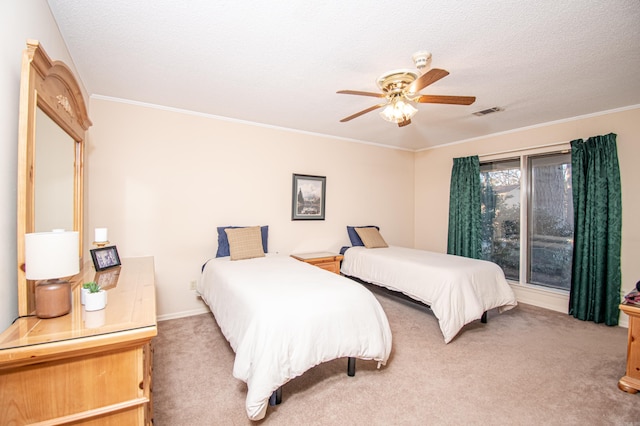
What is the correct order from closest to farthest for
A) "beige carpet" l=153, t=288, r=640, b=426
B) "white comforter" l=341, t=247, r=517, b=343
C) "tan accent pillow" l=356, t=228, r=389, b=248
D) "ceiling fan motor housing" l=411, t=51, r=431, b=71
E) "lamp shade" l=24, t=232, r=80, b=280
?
"lamp shade" l=24, t=232, r=80, b=280, "beige carpet" l=153, t=288, r=640, b=426, "ceiling fan motor housing" l=411, t=51, r=431, b=71, "white comforter" l=341, t=247, r=517, b=343, "tan accent pillow" l=356, t=228, r=389, b=248

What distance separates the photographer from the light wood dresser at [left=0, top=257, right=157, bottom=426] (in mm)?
962

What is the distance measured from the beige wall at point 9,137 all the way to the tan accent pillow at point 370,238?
372 centimetres

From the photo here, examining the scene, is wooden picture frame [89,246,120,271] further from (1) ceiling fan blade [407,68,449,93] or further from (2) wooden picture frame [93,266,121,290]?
(1) ceiling fan blade [407,68,449,93]

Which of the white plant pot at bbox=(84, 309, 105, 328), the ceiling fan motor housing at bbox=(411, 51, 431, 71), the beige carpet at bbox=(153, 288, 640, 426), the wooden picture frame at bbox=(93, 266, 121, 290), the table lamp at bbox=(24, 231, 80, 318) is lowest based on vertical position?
the beige carpet at bbox=(153, 288, 640, 426)

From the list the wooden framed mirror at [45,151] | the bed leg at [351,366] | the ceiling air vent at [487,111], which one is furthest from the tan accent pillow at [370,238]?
the wooden framed mirror at [45,151]

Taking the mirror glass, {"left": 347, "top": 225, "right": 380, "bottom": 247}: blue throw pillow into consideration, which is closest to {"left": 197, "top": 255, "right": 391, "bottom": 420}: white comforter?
the mirror glass

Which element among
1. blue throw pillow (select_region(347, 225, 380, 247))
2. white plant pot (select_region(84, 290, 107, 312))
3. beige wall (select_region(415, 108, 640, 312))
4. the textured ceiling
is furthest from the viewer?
blue throw pillow (select_region(347, 225, 380, 247))

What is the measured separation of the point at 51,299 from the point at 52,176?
2.63 ft

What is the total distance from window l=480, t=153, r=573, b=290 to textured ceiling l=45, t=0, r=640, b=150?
0.95 metres

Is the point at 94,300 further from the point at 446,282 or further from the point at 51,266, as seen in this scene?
the point at 446,282

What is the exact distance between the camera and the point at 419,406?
6.17 feet

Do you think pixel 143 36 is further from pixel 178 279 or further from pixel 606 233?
pixel 606 233

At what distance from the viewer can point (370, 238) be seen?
14.5 ft

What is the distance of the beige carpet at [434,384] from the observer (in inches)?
70.3
